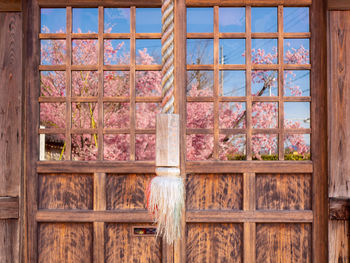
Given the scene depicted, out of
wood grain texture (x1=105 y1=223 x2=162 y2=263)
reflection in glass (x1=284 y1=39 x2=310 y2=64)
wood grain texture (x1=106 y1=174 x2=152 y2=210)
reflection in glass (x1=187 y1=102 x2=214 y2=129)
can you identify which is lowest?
wood grain texture (x1=105 y1=223 x2=162 y2=263)

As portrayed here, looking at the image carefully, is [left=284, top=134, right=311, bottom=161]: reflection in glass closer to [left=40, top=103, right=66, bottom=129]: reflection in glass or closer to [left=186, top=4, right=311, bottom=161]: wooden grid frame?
[left=186, top=4, right=311, bottom=161]: wooden grid frame

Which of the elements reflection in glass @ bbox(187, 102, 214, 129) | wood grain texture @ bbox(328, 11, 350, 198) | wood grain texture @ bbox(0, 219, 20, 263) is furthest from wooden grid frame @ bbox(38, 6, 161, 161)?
wood grain texture @ bbox(328, 11, 350, 198)

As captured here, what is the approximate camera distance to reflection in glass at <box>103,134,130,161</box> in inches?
85.7

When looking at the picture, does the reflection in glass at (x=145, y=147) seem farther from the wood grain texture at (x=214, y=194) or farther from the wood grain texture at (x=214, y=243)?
the wood grain texture at (x=214, y=243)

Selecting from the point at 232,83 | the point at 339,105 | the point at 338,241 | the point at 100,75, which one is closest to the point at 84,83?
the point at 100,75

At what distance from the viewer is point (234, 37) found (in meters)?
2.18

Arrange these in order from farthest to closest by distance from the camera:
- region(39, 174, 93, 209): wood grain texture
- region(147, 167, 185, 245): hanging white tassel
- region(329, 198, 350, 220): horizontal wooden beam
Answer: region(39, 174, 93, 209): wood grain texture, region(329, 198, 350, 220): horizontal wooden beam, region(147, 167, 185, 245): hanging white tassel

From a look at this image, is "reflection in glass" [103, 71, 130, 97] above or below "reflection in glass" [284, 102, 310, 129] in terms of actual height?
above

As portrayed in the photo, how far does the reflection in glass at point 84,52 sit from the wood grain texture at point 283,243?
179 cm

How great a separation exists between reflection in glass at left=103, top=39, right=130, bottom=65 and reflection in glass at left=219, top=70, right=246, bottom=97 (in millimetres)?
752

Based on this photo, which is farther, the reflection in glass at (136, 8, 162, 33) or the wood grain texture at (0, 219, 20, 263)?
the reflection in glass at (136, 8, 162, 33)

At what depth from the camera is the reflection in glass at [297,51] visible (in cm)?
219

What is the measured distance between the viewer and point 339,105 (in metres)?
2.09

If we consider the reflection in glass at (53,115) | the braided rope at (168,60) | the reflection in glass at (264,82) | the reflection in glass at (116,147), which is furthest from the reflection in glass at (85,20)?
the reflection in glass at (264,82)
